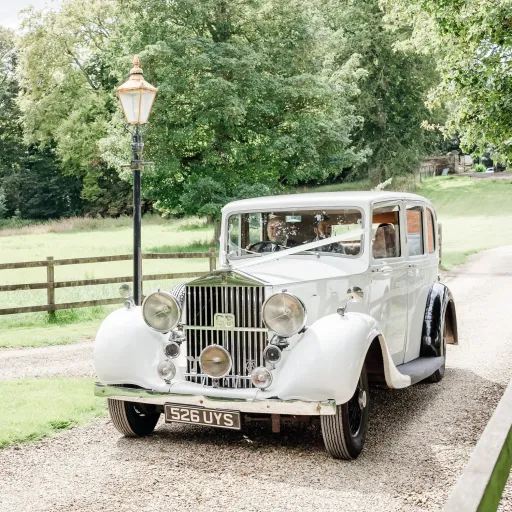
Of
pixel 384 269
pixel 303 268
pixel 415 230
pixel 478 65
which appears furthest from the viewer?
pixel 478 65

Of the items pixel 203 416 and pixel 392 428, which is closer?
pixel 203 416

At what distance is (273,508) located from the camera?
4.29 metres

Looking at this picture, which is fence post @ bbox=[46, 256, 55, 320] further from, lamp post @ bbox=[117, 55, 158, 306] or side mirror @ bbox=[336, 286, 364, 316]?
side mirror @ bbox=[336, 286, 364, 316]

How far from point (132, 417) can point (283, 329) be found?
1627 millimetres

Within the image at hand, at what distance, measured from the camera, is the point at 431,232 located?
805cm

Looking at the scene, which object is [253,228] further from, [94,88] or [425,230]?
[94,88]

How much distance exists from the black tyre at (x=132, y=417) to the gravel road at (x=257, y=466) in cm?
10

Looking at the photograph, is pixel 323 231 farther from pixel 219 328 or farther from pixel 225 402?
pixel 225 402

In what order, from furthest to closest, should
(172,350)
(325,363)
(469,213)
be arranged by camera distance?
(469,213), (172,350), (325,363)

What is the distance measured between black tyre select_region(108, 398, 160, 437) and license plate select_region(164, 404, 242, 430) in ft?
1.78

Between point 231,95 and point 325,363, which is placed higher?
point 231,95

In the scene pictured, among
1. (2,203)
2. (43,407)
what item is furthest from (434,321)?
(2,203)

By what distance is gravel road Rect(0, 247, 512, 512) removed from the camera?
443 cm

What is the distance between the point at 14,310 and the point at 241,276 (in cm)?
793
